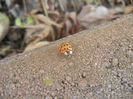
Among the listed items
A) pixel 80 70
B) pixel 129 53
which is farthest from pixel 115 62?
pixel 80 70

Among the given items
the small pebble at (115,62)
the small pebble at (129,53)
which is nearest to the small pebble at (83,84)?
the small pebble at (115,62)

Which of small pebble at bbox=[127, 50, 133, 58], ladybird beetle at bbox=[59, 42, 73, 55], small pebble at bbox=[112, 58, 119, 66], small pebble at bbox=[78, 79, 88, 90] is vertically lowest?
small pebble at bbox=[78, 79, 88, 90]

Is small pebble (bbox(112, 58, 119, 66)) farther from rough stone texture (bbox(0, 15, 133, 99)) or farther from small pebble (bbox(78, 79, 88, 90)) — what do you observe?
small pebble (bbox(78, 79, 88, 90))

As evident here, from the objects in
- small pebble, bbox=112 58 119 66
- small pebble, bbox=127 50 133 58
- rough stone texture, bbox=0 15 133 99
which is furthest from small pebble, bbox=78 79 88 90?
small pebble, bbox=127 50 133 58

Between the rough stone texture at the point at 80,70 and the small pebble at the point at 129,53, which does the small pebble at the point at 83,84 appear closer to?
the rough stone texture at the point at 80,70

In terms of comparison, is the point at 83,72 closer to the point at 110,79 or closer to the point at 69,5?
the point at 110,79

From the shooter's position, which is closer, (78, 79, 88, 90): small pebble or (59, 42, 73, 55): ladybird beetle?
(78, 79, 88, 90): small pebble

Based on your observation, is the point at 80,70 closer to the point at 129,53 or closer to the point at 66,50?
the point at 66,50

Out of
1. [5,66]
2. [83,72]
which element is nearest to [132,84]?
[83,72]
